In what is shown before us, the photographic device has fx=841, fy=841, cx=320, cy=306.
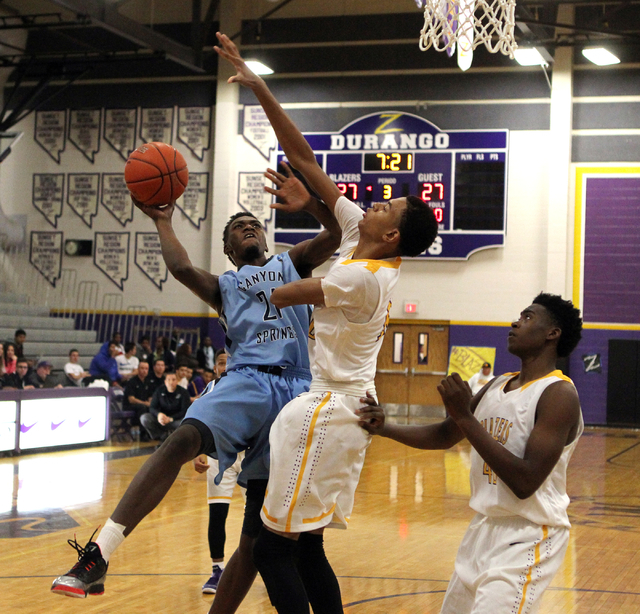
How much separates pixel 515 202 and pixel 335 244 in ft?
43.9

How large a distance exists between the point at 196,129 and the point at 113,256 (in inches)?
128

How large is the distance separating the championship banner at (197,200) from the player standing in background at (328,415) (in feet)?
49.1

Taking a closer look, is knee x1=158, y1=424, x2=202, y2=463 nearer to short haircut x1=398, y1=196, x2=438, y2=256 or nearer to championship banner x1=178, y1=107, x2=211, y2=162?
short haircut x1=398, y1=196, x2=438, y2=256

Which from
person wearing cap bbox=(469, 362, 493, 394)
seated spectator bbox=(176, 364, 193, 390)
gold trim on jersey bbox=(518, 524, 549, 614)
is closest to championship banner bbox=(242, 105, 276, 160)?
person wearing cap bbox=(469, 362, 493, 394)

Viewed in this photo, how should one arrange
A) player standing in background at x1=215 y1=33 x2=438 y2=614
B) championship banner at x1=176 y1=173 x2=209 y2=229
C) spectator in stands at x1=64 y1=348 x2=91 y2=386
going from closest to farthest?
player standing in background at x1=215 y1=33 x2=438 y2=614 → spectator in stands at x1=64 y1=348 x2=91 y2=386 → championship banner at x1=176 y1=173 x2=209 y2=229

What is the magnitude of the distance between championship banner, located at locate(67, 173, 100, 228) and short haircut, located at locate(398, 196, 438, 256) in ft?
53.6

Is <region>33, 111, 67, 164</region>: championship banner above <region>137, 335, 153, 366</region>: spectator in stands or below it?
above

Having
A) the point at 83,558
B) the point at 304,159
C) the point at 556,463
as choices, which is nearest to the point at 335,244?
the point at 304,159

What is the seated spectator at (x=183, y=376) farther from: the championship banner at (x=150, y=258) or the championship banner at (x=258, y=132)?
the championship banner at (x=258, y=132)

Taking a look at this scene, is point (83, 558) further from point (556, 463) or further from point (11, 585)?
point (11, 585)

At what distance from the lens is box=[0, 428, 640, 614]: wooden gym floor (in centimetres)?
456

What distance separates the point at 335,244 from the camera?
133 inches

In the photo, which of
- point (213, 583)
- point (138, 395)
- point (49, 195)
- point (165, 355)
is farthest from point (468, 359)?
point (213, 583)

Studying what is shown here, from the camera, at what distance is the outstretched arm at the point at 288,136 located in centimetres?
313
